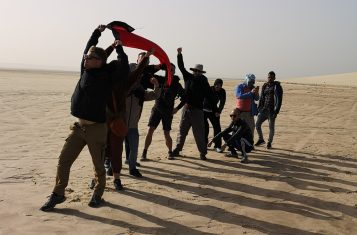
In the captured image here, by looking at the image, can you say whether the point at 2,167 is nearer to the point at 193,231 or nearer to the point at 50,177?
the point at 50,177

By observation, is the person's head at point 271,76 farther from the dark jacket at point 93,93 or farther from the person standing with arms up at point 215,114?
the dark jacket at point 93,93

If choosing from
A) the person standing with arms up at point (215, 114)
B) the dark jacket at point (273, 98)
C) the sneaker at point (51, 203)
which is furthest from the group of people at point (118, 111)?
the dark jacket at point (273, 98)

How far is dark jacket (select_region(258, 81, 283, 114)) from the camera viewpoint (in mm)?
10406

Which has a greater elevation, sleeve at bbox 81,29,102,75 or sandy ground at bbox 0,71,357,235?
sleeve at bbox 81,29,102,75

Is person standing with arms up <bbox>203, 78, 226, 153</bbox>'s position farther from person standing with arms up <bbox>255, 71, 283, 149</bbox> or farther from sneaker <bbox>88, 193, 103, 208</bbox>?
sneaker <bbox>88, 193, 103, 208</bbox>

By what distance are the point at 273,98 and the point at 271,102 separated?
0.11 meters

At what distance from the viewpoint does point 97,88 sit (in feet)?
17.3

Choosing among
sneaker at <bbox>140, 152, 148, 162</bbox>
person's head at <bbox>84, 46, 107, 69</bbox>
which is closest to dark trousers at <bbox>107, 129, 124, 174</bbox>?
person's head at <bbox>84, 46, 107, 69</bbox>

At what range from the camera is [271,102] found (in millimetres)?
10555

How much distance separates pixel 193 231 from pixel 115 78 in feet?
7.03

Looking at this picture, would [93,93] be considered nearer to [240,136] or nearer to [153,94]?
[153,94]

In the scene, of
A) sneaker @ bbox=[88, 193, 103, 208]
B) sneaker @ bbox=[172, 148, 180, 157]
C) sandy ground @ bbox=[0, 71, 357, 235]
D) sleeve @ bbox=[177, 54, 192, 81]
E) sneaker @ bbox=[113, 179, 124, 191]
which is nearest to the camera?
sandy ground @ bbox=[0, 71, 357, 235]

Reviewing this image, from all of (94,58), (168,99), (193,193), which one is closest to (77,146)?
(94,58)

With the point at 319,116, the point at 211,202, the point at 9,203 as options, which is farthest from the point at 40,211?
the point at 319,116
